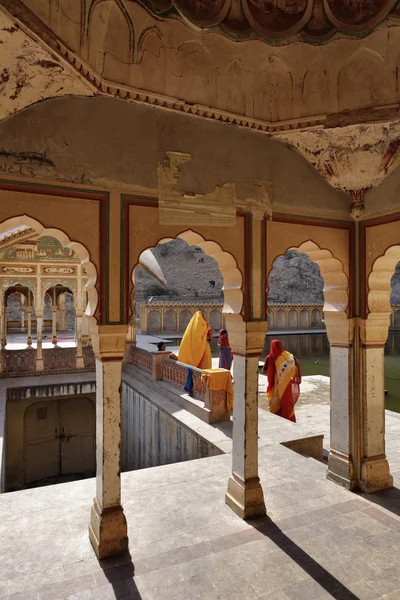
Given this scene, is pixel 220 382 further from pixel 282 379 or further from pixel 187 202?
pixel 187 202

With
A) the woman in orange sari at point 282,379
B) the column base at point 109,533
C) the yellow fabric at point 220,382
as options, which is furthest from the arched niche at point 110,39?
the yellow fabric at point 220,382

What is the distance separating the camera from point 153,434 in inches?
342

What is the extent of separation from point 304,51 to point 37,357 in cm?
1160

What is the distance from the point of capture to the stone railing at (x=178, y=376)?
7363mm

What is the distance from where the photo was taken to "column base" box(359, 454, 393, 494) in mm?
4785

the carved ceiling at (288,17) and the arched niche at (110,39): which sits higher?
the carved ceiling at (288,17)

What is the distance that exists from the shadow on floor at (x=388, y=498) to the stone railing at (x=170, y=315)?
2000 centimetres

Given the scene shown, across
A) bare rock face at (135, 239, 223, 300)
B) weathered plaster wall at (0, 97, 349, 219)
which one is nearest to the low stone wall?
weathered plaster wall at (0, 97, 349, 219)

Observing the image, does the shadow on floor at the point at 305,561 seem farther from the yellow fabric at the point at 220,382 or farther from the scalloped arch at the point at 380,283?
the yellow fabric at the point at 220,382

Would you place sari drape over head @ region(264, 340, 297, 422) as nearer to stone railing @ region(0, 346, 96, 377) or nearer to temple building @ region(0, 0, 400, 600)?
temple building @ region(0, 0, 400, 600)

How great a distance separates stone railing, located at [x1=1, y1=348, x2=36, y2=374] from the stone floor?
850 cm

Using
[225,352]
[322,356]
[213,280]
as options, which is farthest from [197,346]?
[213,280]

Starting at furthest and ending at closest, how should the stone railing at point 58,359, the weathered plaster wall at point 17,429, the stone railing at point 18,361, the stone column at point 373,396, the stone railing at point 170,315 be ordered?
the stone railing at point 170,315 < the stone railing at point 58,359 < the stone railing at point 18,361 < the weathered plaster wall at point 17,429 < the stone column at point 373,396

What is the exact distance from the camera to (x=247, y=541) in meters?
3.79
